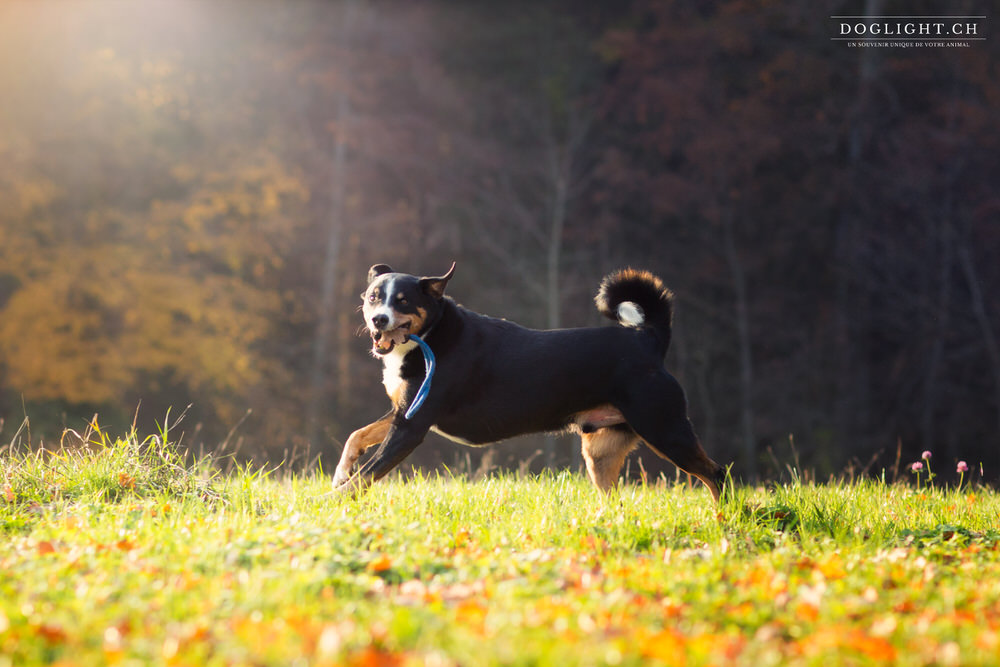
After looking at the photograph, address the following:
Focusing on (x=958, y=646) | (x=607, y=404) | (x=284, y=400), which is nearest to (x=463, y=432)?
(x=607, y=404)

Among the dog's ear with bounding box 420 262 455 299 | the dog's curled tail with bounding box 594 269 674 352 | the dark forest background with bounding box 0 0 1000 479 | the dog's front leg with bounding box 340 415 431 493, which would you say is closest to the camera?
the dog's front leg with bounding box 340 415 431 493

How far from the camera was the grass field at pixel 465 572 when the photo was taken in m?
2.72

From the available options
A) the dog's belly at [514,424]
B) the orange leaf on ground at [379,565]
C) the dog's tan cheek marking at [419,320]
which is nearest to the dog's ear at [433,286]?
the dog's tan cheek marking at [419,320]

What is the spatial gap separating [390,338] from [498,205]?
12.2 metres

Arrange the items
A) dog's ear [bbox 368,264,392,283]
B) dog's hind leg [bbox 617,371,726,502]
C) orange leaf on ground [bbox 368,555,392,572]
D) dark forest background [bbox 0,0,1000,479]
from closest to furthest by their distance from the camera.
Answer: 1. orange leaf on ground [bbox 368,555,392,572]
2. dog's hind leg [bbox 617,371,726,502]
3. dog's ear [bbox 368,264,392,283]
4. dark forest background [bbox 0,0,1000,479]

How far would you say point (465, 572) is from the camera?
12.2 feet

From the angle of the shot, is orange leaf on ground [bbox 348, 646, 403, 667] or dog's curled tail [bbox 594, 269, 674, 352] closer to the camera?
orange leaf on ground [bbox 348, 646, 403, 667]

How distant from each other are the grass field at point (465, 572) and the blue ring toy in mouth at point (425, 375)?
1.81ft

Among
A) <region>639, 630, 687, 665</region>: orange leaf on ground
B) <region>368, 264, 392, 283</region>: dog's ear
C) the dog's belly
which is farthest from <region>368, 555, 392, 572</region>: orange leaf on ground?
<region>368, 264, 392, 283</region>: dog's ear

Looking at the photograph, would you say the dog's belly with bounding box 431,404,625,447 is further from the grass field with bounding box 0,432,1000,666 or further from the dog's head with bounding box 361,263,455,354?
the dog's head with bounding box 361,263,455,354

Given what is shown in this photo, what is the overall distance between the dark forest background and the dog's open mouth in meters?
9.82

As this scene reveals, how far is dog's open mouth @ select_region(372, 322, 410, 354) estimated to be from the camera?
5430 millimetres

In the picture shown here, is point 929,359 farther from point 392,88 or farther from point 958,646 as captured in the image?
point 958,646

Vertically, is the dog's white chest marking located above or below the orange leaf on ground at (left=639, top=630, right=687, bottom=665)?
above
